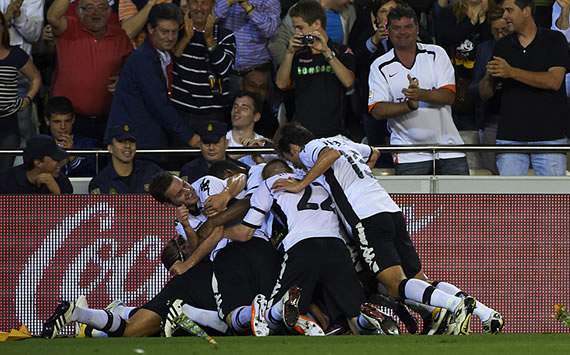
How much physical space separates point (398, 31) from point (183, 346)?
4314 millimetres

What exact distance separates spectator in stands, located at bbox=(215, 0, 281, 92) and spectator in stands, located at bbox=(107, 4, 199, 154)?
2.72ft

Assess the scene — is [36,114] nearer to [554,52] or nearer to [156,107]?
[156,107]

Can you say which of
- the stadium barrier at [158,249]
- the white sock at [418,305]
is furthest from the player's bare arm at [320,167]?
the stadium barrier at [158,249]

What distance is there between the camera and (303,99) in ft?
43.1

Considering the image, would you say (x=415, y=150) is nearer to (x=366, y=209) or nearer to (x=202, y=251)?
(x=366, y=209)

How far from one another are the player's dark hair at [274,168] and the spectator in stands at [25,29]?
10.5ft

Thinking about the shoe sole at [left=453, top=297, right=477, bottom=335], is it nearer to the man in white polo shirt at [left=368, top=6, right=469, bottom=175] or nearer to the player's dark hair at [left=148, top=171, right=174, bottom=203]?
the player's dark hair at [left=148, top=171, right=174, bottom=203]

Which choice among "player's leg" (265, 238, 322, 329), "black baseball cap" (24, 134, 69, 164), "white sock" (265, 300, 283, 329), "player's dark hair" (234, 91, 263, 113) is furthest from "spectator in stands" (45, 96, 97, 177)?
"white sock" (265, 300, 283, 329)

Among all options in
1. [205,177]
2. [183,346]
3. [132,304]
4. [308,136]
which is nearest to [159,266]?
[132,304]

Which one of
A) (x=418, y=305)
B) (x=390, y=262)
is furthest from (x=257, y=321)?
(x=418, y=305)

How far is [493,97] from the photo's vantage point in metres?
13.2

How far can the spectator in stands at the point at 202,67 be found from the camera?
43.8 ft

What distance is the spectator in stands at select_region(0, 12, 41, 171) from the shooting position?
13312 mm

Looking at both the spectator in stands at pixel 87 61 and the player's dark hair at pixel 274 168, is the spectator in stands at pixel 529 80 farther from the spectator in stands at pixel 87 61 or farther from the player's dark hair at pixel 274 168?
the spectator in stands at pixel 87 61
